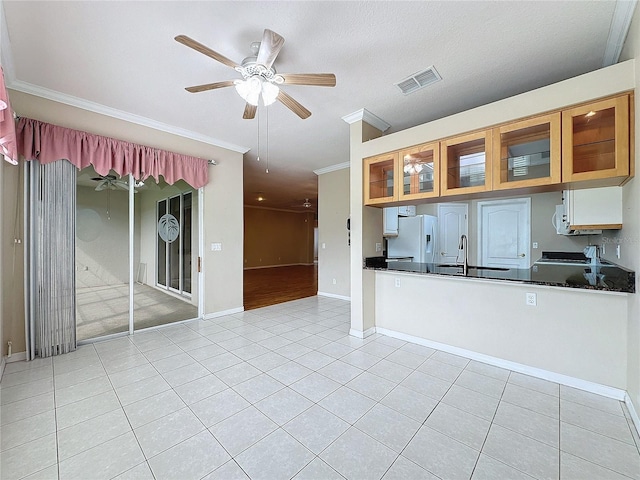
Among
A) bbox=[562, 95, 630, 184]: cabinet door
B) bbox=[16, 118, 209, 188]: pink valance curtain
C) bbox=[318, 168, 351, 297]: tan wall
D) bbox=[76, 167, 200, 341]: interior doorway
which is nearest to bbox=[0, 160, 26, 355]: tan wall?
bbox=[16, 118, 209, 188]: pink valance curtain

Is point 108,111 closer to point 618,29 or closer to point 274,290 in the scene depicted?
point 274,290

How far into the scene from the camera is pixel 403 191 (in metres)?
3.01

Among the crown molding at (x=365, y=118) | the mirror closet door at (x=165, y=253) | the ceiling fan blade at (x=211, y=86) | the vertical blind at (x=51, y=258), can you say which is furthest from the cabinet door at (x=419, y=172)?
the vertical blind at (x=51, y=258)

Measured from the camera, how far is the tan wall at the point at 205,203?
2570mm

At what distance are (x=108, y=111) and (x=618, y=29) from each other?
4885 millimetres

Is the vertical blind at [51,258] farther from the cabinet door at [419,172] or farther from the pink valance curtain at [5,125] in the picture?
the cabinet door at [419,172]

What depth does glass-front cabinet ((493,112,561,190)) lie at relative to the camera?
2133mm

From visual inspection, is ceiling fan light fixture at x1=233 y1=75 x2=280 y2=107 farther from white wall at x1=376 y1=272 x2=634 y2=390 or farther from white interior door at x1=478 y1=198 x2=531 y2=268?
white interior door at x1=478 y1=198 x2=531 y2=268

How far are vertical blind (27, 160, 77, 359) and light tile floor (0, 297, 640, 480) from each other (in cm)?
26

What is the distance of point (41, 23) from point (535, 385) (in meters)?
4.77

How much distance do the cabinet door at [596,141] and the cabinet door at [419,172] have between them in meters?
1.01

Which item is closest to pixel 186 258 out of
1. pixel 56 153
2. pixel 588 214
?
pixel 56 153

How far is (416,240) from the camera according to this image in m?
5.02

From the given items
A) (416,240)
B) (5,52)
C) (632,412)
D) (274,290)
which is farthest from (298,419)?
(274,290)
